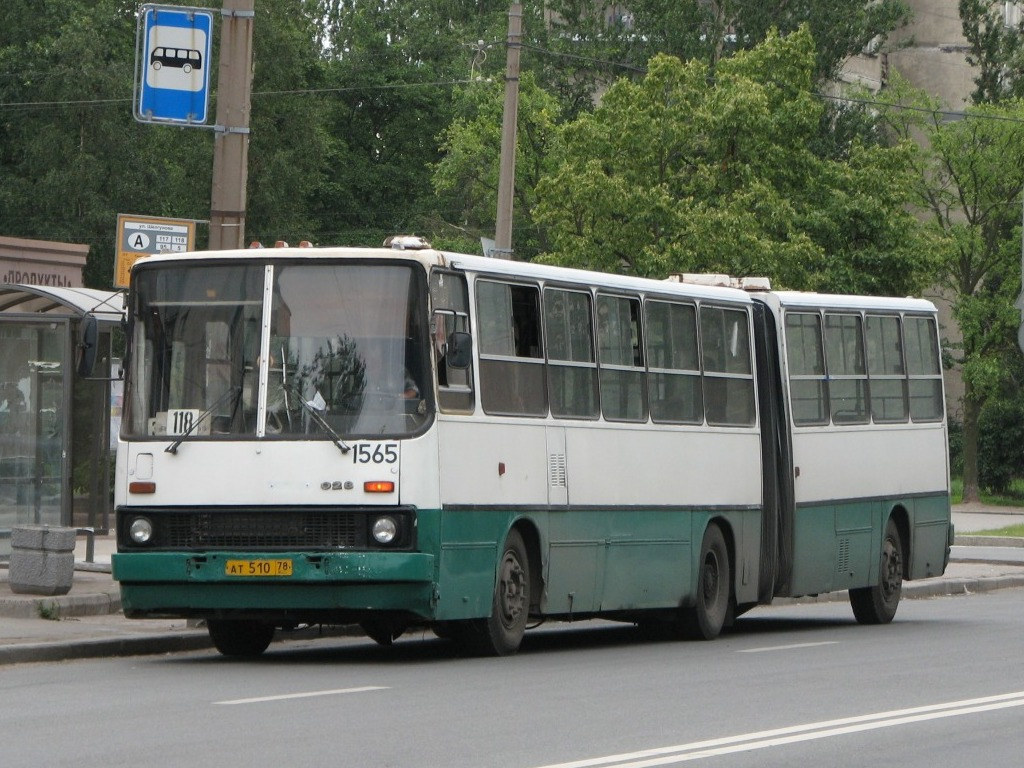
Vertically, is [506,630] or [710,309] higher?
[710,309]

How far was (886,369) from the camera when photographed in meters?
21.9

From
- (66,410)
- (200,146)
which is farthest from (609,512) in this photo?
(200,146)

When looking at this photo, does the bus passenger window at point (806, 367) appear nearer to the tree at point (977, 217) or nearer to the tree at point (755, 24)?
the tree at point (977, 217)

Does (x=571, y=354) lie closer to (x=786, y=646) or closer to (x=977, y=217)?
(x=786, y=646)

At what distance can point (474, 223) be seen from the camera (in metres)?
74.6

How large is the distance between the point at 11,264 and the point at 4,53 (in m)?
37.5

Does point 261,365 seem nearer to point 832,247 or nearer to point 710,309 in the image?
point 710,309

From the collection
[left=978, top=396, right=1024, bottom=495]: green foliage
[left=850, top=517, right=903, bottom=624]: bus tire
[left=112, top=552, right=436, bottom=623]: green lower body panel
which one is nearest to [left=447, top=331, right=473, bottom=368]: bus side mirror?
[left=112, top=552, right=436, bottom=623]: green lower body panel

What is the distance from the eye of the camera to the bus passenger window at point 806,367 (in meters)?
20.2

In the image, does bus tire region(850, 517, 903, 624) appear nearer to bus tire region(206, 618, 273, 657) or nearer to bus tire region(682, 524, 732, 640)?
bus tire region(682, 524, 732, 640)

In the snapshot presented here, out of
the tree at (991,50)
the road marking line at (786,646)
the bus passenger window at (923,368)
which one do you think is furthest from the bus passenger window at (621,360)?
the tree at (991,50)

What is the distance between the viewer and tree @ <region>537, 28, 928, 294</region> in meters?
47.4

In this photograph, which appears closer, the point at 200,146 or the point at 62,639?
the point at 62,639

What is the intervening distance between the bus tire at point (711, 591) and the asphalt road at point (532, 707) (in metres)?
0.59
